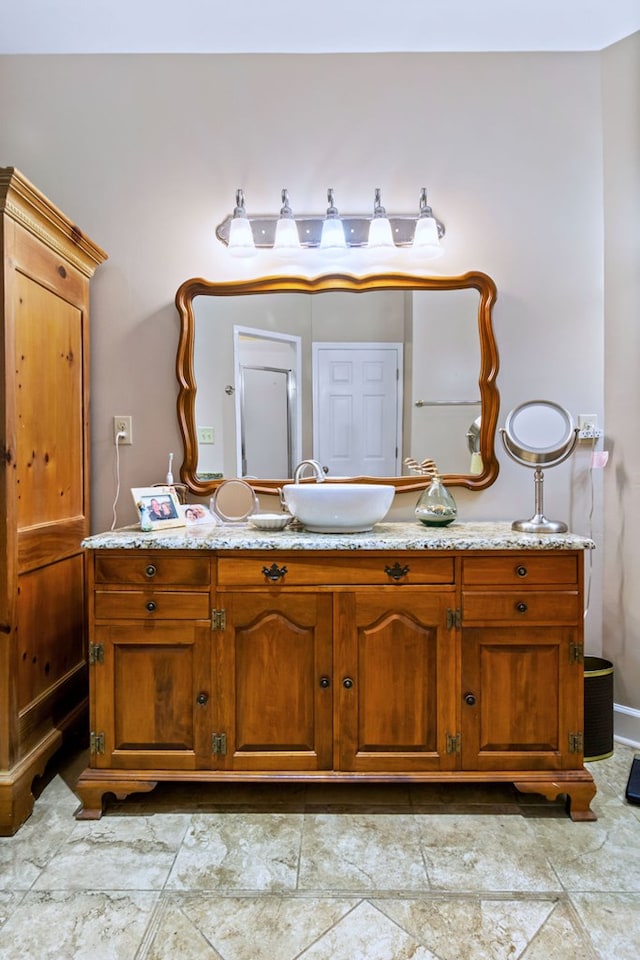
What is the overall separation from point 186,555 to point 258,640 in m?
0.34

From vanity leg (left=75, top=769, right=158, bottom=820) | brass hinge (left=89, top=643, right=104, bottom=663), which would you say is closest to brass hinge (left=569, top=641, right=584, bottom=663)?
vanity leg (left=75, top=769, right=158, bottom=820)

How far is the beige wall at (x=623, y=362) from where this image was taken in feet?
7.09

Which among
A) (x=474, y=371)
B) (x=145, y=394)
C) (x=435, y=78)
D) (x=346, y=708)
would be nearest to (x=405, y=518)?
(x=474, y=371)

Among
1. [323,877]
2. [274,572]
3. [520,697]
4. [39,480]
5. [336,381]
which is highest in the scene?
[336,381]

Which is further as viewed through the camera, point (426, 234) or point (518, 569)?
point (426, 234)

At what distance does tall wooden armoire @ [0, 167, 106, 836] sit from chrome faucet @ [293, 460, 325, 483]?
2.73 ft

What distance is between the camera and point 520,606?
169 centimetres

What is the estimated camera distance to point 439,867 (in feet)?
4.86

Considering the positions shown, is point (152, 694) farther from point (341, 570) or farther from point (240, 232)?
point (240, 232)

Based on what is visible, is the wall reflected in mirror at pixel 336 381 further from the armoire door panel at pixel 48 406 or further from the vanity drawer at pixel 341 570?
the vanity drawer at pixel 341 570

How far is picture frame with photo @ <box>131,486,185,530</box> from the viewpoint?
1.89 meters

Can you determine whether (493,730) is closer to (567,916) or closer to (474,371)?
(567,916)

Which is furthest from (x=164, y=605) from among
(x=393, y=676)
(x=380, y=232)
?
(x=380, y=232)

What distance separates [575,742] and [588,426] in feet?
3.87
